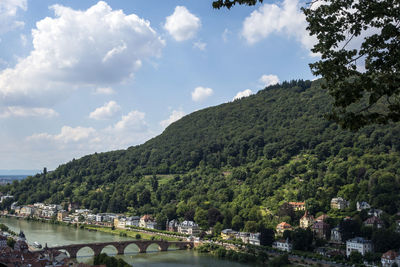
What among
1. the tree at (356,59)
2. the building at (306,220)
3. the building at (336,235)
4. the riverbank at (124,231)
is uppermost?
the tree at (356,59)

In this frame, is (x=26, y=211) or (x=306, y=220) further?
(x=26, y=211)

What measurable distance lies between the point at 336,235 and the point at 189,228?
20.7 meters

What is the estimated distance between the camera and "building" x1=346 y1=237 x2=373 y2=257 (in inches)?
1567

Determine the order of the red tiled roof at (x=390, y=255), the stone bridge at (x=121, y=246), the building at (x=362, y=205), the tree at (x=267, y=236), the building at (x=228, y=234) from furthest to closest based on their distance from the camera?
the building at (x=362, y=205) → the building at (x=228, y=234) → the tree at (x=267, y=236) → the stone bridge at (x=121, y=246) → the red tiled roof at (x=390, y=255)

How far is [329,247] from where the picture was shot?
43.3 meters

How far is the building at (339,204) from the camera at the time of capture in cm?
5409

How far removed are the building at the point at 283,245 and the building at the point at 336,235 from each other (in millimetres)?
5433

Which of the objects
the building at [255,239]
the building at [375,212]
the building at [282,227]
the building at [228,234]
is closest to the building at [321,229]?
the building at [282,227]

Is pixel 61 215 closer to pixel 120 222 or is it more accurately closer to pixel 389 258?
pixel 120 222

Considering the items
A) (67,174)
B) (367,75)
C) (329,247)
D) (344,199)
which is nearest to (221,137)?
(67,174)

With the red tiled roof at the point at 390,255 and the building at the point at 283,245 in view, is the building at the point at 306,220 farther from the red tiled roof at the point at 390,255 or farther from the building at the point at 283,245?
the red tiled roof at the point at 390,255

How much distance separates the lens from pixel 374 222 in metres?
45.5

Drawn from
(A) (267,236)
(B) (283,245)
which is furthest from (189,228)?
(B) (283,245)

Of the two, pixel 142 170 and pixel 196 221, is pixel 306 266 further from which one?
pixel 142 170
